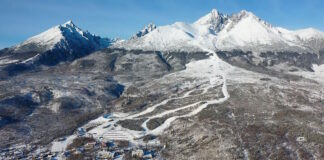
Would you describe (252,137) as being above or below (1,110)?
below

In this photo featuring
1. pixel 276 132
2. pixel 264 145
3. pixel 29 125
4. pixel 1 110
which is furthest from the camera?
pixel 1 110

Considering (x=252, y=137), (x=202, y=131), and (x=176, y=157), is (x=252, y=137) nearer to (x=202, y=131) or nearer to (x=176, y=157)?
(x=202, y=131)

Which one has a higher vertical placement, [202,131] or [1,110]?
[1,110]

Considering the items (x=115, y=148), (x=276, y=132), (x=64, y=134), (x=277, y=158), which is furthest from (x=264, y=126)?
(x=64, y=134)

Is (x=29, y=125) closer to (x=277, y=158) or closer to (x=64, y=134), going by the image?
A: (x=64, y=134)

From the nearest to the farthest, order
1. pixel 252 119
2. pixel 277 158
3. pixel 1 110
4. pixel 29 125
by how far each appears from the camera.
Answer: pixel 277 158
pixel 252 119
pixel 29 125
pixel 1 110

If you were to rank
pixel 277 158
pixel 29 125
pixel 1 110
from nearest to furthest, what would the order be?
pixel 277 158
pixel 29 125
pixel 1 110

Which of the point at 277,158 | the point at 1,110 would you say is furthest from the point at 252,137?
the point at 1,110

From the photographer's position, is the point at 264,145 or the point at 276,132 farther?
the point at 276,132

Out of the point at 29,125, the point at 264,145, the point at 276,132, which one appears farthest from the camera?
the point at 29,125
